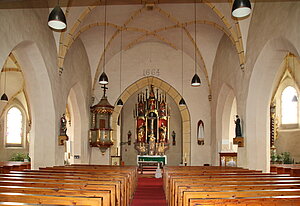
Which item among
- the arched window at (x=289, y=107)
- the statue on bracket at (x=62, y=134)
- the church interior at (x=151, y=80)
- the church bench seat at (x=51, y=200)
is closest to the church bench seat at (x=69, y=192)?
the church bench seat at (x=51, y=200)

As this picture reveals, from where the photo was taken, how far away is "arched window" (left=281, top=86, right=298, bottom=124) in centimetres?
1656

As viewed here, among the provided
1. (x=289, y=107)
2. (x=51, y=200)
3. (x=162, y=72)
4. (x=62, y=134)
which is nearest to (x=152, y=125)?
(x=162, y=72)

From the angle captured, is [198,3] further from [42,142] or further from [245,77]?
[42,142]

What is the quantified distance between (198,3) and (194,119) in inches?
234

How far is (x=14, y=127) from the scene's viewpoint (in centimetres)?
1914

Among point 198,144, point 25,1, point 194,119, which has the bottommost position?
point 198,144

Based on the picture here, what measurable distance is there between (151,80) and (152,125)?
4.27 m

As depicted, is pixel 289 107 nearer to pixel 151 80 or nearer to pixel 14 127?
pixel 151 80

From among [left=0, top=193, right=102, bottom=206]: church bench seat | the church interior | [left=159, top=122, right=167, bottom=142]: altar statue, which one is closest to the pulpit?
the church interior

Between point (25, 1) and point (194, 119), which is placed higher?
point (25, 1)

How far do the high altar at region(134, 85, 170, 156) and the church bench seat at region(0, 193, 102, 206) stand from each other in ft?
51.3

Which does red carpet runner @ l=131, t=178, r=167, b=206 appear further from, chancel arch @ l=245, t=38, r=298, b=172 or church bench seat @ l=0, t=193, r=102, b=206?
church bench seat @ l=0, t=193, r=102, b=206

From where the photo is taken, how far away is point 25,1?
7.96m

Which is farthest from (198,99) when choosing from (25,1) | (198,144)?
(25,1)
